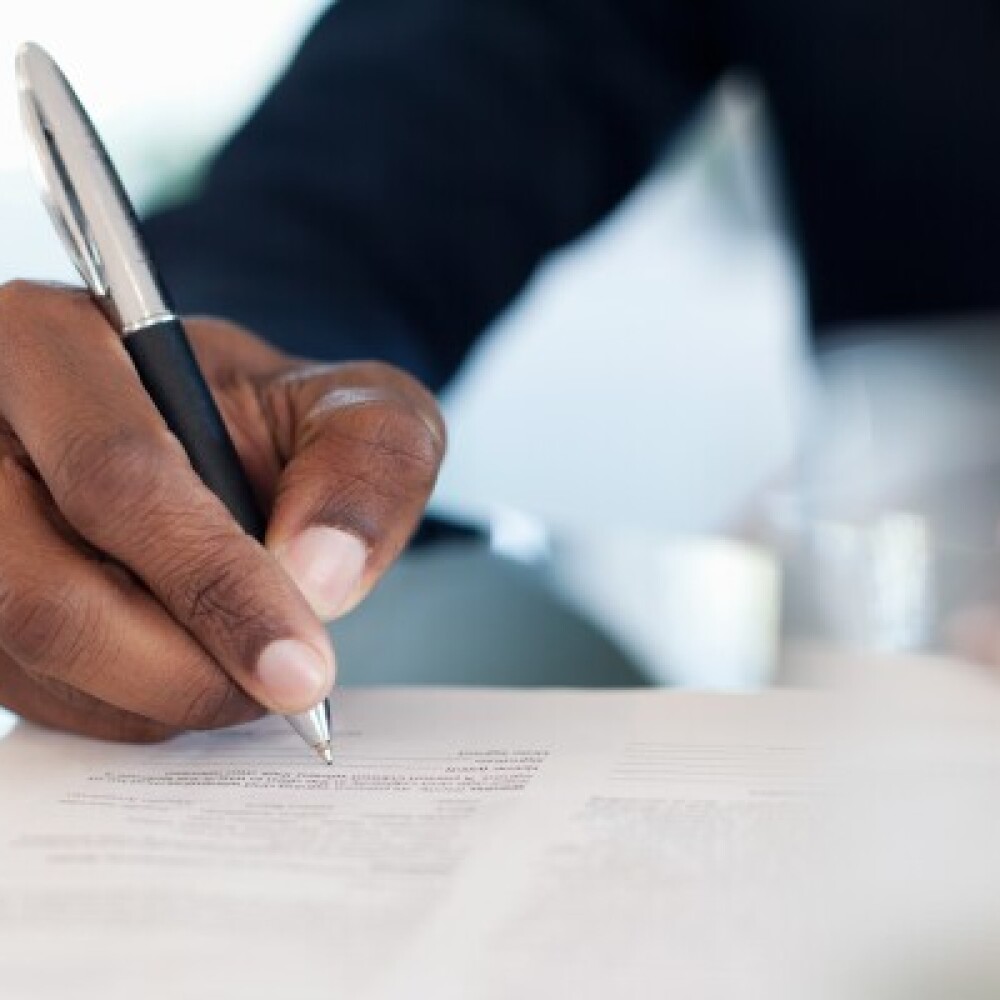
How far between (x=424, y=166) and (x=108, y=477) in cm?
52

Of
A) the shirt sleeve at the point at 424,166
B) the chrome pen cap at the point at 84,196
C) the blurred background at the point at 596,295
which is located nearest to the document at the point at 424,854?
the chrome pen cap at the point at 84,196

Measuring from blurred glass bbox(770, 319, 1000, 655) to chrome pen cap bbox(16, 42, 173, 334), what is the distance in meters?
0.23

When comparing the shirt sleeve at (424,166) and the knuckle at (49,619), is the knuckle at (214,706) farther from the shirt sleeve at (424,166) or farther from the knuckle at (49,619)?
the shirt sleeve at (424,166)

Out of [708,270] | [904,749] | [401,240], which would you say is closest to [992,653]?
[904,749]

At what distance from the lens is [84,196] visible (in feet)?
1.33

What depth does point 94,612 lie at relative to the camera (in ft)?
1.25

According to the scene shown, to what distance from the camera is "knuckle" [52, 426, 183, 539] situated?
1.22ft

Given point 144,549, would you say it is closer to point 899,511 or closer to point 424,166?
point 899,511

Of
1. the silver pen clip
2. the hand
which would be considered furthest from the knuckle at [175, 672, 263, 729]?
the silver pen clip

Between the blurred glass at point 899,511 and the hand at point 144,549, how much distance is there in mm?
159

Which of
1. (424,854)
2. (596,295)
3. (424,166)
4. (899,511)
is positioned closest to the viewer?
(424,854)

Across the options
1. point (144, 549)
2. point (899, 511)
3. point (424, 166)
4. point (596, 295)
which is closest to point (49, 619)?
point (144, 549)

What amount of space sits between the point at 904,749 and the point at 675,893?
0.35 feet

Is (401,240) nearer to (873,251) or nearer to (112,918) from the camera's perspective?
(873,251)
